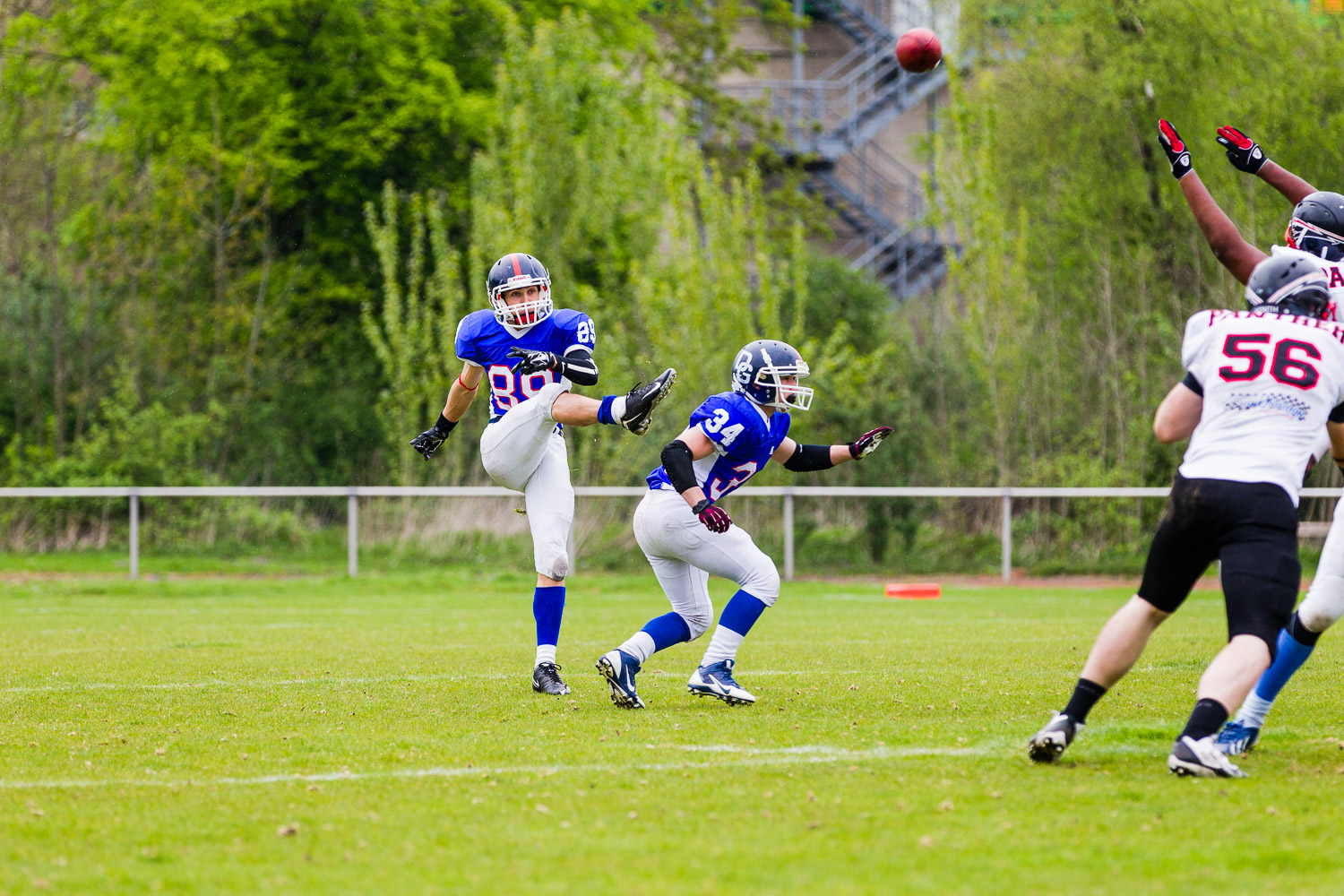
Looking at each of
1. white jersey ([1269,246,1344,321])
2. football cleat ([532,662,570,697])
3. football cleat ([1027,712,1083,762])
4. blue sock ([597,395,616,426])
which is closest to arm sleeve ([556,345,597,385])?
blue sock ([597,395,616,426])

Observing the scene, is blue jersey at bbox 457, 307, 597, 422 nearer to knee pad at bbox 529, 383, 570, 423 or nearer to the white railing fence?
knee pad at bbox 529, 383, 570, 423

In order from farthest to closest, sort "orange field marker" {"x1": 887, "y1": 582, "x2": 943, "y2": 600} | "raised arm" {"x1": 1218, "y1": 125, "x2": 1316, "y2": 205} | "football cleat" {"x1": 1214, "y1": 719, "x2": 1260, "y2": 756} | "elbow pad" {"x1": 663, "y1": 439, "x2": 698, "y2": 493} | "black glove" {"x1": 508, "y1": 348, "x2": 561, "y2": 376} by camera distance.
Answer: "orange field marker" {"x1": 887, "y1": 582, "x2": 943, "y2": 600}
"black glove" {"x1": 508, "y1": 348, "x2": 561, "y2": 376}
"raised arm" {"x1": 1218, "y1": 125, "x2": 1316, "y2": 205}
"elbow pad" {"x1": 663, "y1": 439, "x2": 698, "y2": 493}
"football cleat" {"x1": 1214, "y1": 719, "x2": 1260, "y2": 756}

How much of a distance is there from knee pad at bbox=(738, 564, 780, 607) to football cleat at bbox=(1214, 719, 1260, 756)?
225cm

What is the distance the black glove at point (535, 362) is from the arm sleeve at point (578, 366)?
5cm

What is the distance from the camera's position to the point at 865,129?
3381 centimetres

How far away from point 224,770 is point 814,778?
2109 millimetres

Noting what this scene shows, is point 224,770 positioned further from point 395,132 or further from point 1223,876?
point 395,132

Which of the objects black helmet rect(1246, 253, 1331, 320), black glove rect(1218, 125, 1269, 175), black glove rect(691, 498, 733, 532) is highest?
black glove rect(1218, 125, 1269, 175)

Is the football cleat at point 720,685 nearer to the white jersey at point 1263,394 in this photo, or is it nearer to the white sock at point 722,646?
the white sock at point 722,646

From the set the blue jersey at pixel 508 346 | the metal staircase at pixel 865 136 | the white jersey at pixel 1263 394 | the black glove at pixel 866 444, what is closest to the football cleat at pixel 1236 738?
the white jersey at pixel 1263 394

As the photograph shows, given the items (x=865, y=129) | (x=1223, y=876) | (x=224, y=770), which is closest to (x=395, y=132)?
(x=865, y=129)

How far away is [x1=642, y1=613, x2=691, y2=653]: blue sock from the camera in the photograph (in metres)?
6.99

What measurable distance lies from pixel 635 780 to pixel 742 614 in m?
2.15

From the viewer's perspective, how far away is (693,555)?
6.98 metres
